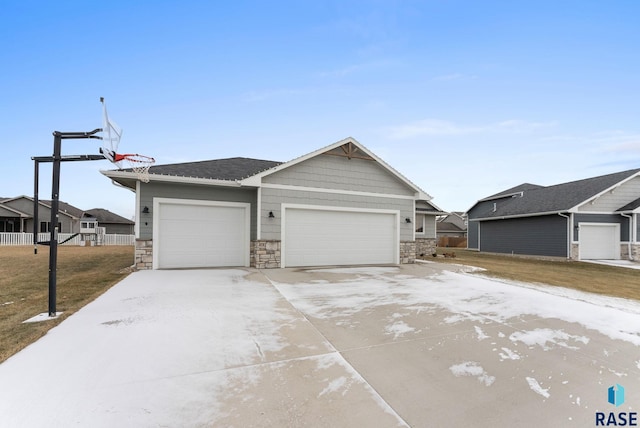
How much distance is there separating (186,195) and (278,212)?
10.9 feet

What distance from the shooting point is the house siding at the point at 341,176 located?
11000 mm

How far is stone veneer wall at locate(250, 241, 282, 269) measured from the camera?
10.3m

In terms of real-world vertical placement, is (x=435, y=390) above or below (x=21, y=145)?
below

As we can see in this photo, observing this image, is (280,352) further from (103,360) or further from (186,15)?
(186,15)

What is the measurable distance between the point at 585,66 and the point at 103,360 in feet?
57.1

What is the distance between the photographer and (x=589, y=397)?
2.67m

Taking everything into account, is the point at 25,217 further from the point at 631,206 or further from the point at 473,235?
the point at 631,206

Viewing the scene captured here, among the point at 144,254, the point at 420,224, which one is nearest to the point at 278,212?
the point at 144,254

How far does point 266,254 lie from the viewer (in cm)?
1042

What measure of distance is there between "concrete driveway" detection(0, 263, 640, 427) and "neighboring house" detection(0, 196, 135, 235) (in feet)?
87.1

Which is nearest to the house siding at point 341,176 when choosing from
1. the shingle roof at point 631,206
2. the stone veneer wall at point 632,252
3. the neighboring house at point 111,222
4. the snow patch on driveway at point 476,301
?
the snow patch on driveway at point 476,301

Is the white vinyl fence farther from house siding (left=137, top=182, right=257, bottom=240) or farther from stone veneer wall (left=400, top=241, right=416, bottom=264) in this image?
stone veneer wall (left=400, top=241, right=416, bottom=264)

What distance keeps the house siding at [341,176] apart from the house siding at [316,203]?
339 mm

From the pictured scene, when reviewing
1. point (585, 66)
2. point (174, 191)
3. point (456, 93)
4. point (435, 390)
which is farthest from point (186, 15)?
point (585, 66)
